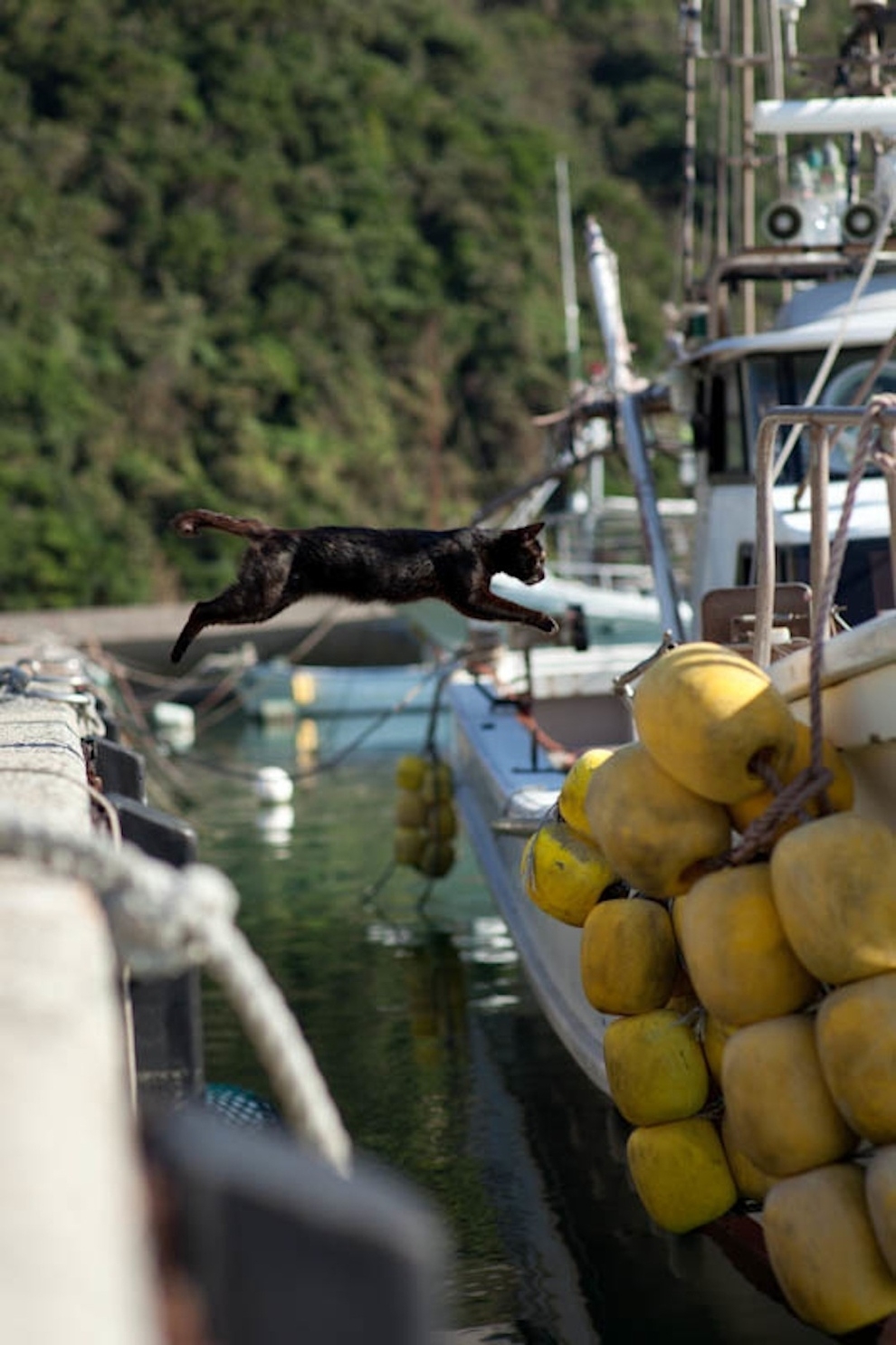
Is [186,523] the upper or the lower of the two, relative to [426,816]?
upper

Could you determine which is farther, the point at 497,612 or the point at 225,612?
the point at 497,612

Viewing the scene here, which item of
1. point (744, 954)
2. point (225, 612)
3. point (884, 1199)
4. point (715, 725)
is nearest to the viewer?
point (884, 1199)

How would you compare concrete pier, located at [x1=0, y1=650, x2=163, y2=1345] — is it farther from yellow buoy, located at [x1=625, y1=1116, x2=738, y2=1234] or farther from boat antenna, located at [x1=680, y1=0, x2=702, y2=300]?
boat antenna, located at [x1=680, y1=0, x2=702, y2=300]

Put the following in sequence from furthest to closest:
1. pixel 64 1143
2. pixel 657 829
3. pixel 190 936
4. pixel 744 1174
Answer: pixel 744 1174
pixel 657 829
pixel 190 936
pixel 64 1143

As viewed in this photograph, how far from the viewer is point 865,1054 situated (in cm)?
412

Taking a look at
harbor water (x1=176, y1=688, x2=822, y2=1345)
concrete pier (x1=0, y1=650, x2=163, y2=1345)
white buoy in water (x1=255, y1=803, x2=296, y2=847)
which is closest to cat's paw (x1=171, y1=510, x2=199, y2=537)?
harbor water (x1=176, y1=688, x2=822, y2=1345)

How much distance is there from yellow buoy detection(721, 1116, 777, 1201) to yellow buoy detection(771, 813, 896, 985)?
0.81m

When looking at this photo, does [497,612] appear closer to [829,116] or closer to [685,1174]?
[685,1174]

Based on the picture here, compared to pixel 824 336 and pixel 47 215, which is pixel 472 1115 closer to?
pixel 824 336

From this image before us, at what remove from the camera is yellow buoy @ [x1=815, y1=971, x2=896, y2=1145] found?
4105 mm

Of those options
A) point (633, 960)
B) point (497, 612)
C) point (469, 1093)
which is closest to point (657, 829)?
point (633, 960)

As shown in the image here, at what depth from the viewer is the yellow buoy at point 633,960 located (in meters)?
5.22

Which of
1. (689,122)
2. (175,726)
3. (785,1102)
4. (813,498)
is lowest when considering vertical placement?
(175,726)

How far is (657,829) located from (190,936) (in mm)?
2384
